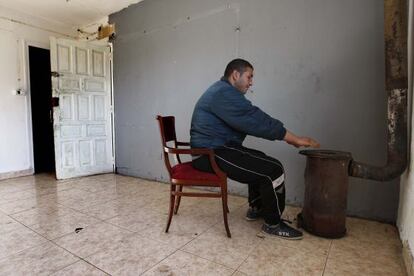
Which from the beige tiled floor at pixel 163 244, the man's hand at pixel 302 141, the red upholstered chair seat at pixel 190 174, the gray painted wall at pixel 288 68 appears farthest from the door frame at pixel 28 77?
the man's hand at pixel 302 141

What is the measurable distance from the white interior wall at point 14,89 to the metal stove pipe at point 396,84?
15.8 feet

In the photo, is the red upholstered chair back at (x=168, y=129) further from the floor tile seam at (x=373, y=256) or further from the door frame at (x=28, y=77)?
the door frame at (x=28, y=77)

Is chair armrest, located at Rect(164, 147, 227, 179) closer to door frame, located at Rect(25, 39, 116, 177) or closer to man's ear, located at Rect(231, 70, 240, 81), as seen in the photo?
man's ear, located at Rect(231, 70, 240, 81)

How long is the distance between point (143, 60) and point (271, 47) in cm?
199

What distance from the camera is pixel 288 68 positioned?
2.45 meters

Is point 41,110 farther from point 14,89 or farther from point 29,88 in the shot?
point 14,89

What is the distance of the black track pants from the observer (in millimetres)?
1775

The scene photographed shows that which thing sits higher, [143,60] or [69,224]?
[143,60]

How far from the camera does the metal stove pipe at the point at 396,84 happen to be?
5.25 feet

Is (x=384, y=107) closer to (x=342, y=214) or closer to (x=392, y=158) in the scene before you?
(x=392, y=158)

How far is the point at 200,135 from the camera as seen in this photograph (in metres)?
1.93

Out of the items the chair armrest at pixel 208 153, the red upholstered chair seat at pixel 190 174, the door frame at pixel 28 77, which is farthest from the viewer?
the door frame at pixel 28 77

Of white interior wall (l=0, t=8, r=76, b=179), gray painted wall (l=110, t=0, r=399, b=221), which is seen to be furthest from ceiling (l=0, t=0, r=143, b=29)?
gray painted wall (l=110, t=0, r=399, b=221)

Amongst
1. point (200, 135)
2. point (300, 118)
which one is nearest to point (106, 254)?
point (200, 135)
